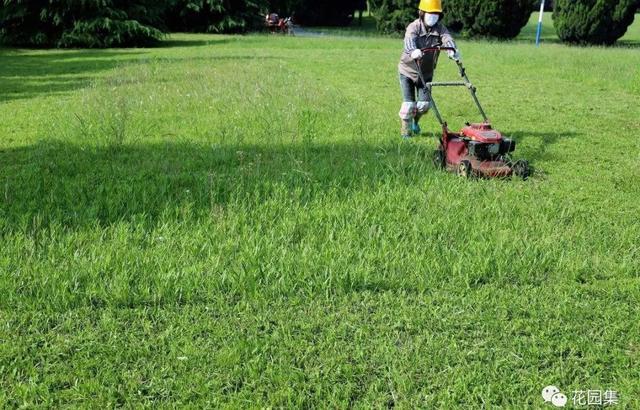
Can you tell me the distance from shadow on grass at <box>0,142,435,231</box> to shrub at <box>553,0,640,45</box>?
67.7 feet

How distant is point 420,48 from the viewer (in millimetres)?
6781

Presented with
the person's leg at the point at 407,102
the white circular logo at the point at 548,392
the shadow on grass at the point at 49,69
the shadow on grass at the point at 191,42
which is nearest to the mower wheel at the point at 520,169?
the person's leg at the point at 407,102

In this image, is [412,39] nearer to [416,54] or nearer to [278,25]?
[416,54]

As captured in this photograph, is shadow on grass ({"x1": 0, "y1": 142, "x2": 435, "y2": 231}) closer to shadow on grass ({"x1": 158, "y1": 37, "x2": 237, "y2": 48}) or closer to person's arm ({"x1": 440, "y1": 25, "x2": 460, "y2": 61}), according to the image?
person's arm ({"x1": 440, "y1": 25, "x2": 460, "y2": 61})

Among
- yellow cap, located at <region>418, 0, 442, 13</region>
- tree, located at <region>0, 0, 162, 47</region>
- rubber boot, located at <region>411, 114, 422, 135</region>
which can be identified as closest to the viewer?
yellow cap, located at <region>418, 0, 442, 13</region>

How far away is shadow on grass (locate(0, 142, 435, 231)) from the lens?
179 inches

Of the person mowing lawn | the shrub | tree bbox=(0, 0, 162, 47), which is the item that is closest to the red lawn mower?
the person mowing lawn

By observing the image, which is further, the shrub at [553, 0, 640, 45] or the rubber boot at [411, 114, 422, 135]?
the shrub at [553, 0, 640, 45]

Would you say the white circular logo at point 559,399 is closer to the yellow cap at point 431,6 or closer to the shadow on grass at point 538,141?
the shadow on grass at point 538,141

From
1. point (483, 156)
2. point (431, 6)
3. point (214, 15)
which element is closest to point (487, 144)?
point (483, 156)

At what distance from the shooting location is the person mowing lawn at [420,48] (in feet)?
21.8

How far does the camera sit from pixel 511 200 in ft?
16.0

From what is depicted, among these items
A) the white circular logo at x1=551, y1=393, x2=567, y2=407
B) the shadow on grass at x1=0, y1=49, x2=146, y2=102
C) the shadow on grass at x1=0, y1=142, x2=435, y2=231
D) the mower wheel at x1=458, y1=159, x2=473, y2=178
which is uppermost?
the mower wheel at x1=458, y1=159, x2=473, y2=178

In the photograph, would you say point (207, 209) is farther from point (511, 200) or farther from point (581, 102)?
point (581, 102)
